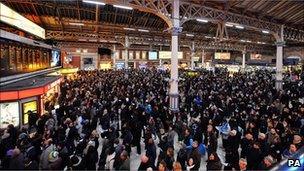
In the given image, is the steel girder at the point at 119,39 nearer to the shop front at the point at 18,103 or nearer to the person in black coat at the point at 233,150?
the shop front at the point at 18,103

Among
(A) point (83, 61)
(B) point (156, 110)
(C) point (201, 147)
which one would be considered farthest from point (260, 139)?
(A) point (83, 61)

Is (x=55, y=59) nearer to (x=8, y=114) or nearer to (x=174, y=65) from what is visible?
(x=174, y=65)

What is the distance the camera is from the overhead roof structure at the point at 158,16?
1712cm

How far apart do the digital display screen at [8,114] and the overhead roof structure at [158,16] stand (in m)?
6.04

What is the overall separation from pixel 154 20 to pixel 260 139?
18539 mm

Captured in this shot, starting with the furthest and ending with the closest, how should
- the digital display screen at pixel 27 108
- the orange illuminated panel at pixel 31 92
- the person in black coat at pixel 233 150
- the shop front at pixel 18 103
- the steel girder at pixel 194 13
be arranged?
1. the steel girder at pixel 194 13
2. the digital display screen at pixel 27 108
3. the orange illuminated panel at pixel 31 92
4. the shop front at pixel 18 103
5. the person in black coat at pixel 233 150

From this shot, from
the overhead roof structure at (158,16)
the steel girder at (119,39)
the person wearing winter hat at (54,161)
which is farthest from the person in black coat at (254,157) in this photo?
the steel girder at (119,39)

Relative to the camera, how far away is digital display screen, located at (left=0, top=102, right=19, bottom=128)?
36.8ft

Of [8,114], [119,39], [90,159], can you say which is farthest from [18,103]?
[119,39]

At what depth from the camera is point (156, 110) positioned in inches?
503

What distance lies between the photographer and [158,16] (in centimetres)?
2261

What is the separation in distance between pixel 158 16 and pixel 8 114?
1425 cm

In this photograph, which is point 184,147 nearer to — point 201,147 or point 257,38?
point 201,147

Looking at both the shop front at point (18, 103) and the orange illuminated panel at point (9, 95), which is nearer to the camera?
the orange illuminated panel at point (9, 95)
